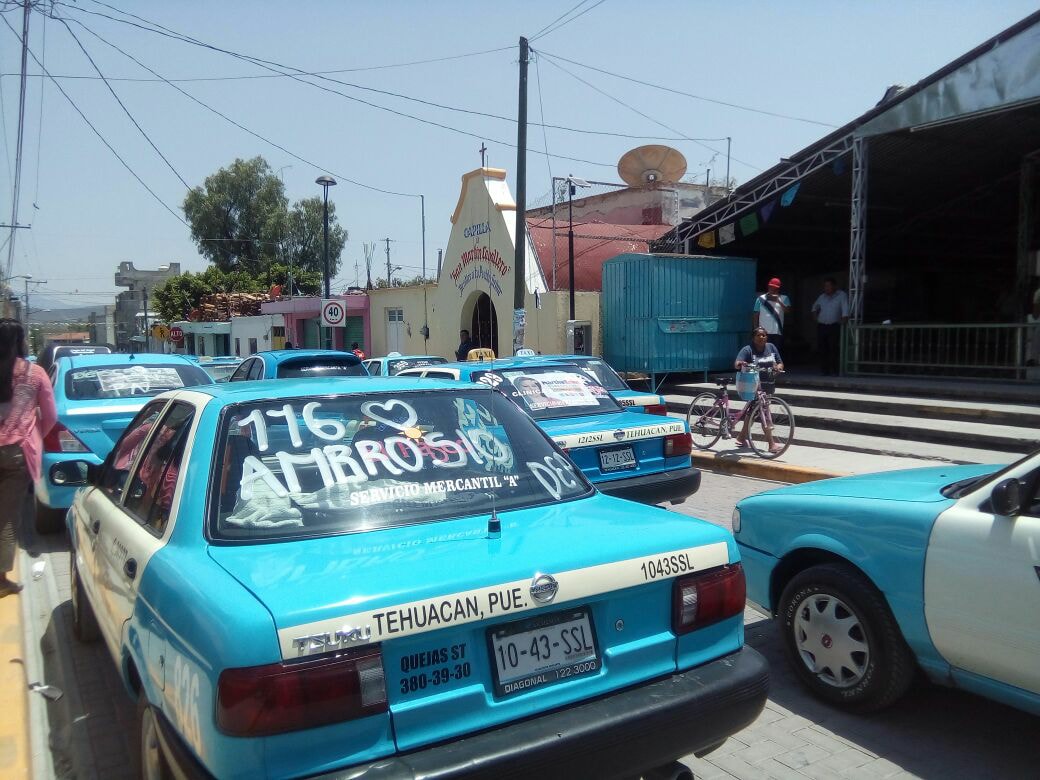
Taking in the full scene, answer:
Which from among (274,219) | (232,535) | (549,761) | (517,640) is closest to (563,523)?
(517,640)

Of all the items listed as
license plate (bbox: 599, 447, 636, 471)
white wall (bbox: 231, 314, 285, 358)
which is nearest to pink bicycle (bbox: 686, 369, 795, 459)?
license plate (bbox: 599, 447, 636, 471)

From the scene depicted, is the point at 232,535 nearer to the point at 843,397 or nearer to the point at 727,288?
the point at 843,397

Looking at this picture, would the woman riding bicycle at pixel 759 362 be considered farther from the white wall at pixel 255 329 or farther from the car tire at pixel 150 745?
the white wall at pixel 255 329

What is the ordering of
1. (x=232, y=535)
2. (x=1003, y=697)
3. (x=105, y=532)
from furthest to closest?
(x=105, y=532), (x=1003, y=697), (x=232, y=535)

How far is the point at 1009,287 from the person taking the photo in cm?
2264

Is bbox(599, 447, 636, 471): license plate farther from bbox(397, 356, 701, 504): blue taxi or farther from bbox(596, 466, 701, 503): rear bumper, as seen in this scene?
bbox(596, 466, 701, 503): rear bumper

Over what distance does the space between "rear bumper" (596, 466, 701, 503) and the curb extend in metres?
2.48

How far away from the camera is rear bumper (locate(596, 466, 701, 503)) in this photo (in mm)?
6582

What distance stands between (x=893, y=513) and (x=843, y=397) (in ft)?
32.6

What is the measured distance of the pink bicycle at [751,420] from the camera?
10.5 m

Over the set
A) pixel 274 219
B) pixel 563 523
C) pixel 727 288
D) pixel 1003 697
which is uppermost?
pixel 274 219

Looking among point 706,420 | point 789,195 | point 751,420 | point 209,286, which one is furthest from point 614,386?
point 209,286

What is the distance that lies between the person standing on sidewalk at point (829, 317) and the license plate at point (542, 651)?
537 inches

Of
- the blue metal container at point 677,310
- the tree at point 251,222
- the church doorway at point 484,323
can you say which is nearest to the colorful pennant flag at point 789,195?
the blue metal container at point 677,310
